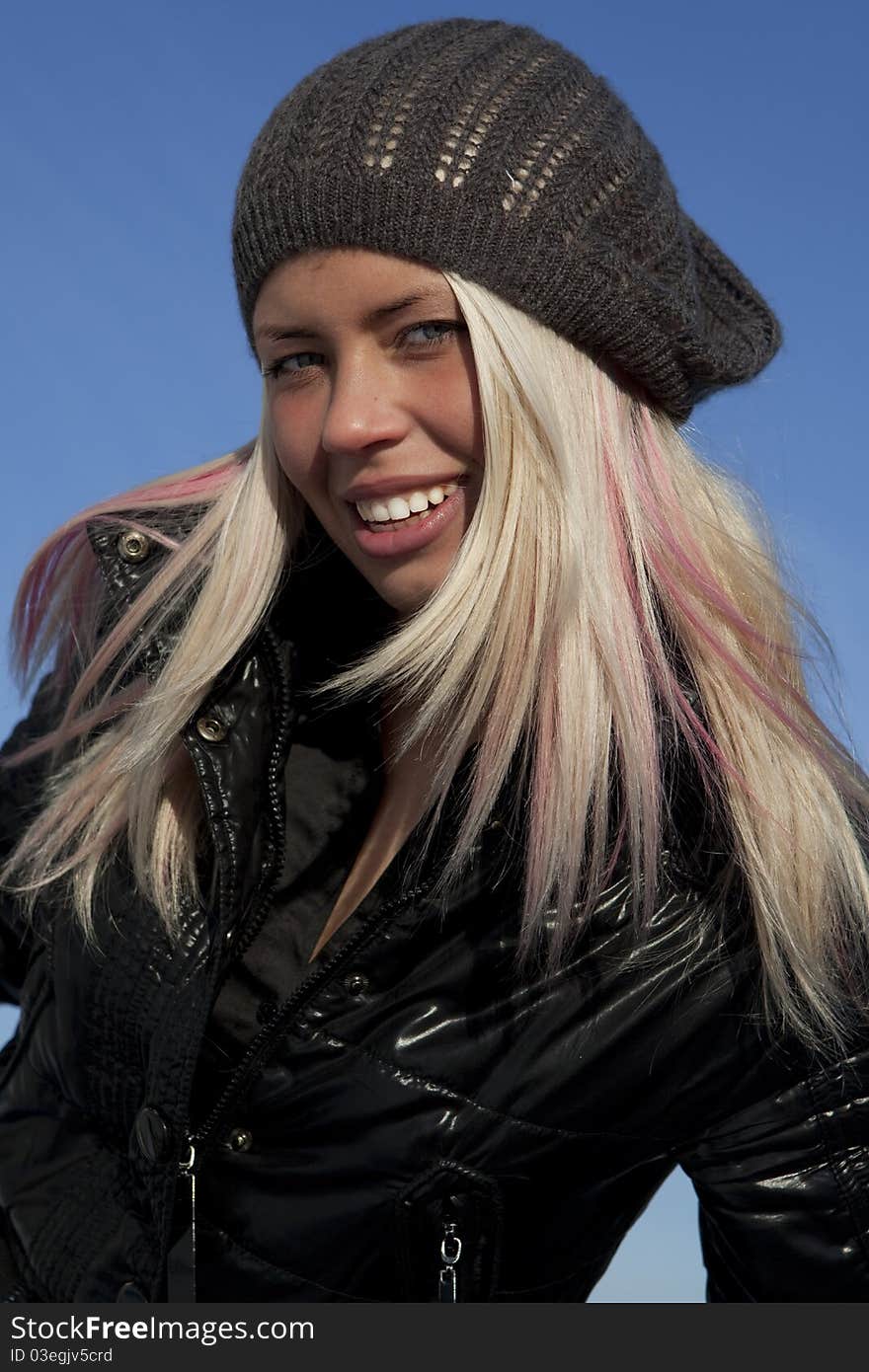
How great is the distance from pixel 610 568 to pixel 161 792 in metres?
1.02

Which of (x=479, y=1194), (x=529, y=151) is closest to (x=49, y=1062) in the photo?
(x=479, y=1194)

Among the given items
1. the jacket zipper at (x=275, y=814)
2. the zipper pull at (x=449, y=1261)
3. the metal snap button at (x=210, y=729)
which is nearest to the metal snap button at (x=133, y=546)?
the jacket zipper at (x=275, y=814)

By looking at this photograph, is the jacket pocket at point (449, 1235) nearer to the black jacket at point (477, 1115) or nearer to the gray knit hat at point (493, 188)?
the black jacket at point (477, 1115)

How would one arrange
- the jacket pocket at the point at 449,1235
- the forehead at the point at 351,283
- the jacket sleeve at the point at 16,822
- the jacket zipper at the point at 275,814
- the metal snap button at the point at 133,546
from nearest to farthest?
1. the forehead at the point at 351,283
2. the jacket pocket at the point at 449,1235
3. the jacket zipper at the point at 275,814
4. the metal snap button at the point at 133,546
5. the jacket sleeve at the point at 16,822

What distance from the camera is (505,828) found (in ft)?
8.94

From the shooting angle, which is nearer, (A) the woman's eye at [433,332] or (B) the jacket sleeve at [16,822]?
(A) the woman's eye at [433,332]

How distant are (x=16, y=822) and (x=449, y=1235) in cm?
140

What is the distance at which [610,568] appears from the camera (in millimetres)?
2633

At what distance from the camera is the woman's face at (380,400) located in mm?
2533

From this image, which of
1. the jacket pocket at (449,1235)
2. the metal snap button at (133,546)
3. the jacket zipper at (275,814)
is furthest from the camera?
the metal snap button at (133,546)

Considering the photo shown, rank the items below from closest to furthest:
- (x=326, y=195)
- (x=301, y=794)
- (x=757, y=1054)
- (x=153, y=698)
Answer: (x=326, y=195) < (x=757, y=1054) < (x=153, y=698) < (x=301, y=794)

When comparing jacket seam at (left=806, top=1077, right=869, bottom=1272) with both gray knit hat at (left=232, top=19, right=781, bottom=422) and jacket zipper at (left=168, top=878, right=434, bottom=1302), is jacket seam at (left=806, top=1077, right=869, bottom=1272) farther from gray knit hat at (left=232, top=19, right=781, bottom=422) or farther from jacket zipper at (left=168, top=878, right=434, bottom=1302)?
gray knit hat at (left=232, top=19, right=781, bottom=422)

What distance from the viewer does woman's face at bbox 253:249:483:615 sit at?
253cm
